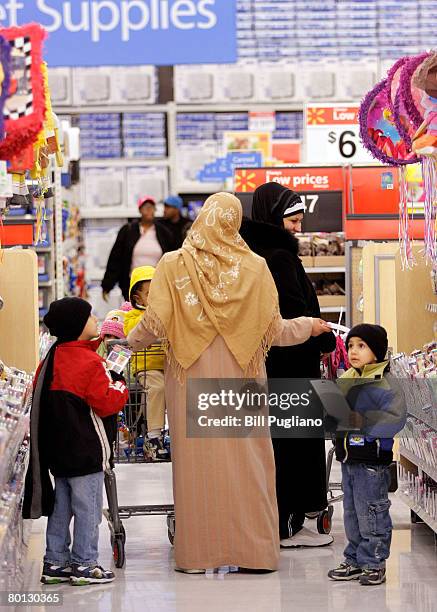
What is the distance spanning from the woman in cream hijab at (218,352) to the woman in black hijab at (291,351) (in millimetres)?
439

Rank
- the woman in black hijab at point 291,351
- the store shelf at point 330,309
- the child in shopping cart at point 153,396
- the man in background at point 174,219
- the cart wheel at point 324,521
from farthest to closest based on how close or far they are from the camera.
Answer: the man in background at point 174,219 < the store shelf at point 330,309 < the cart wheel at point 324,521 < the woman in black hijab at point 291,351 < the child in shopping cart at point 153,396

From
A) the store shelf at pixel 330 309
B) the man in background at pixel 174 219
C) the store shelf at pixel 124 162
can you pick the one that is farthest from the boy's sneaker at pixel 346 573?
the store shelf at pixel 124 162

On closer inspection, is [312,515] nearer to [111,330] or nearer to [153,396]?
[153,396]

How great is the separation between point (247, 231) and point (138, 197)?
Answer: 10098mm

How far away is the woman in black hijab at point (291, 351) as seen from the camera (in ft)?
17.4

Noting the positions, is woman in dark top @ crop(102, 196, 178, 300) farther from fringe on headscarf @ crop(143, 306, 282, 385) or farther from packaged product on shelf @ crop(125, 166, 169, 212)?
fringe on headscarf @ crop(143, 306, 282, 385)

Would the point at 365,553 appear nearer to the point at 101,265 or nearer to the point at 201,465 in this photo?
the point at 201,465

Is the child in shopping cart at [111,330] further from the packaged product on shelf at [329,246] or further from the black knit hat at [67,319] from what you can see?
the packaged product on shelf at [329,246]

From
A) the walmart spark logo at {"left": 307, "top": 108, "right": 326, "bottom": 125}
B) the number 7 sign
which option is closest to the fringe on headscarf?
the number 7 sign

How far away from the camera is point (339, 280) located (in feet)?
29.8

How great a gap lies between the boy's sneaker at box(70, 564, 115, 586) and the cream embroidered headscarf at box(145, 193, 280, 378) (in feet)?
2.82

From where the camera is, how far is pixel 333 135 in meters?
10.7

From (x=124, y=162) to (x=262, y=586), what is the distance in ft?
36.1

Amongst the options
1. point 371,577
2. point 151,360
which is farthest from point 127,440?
point 371,577
